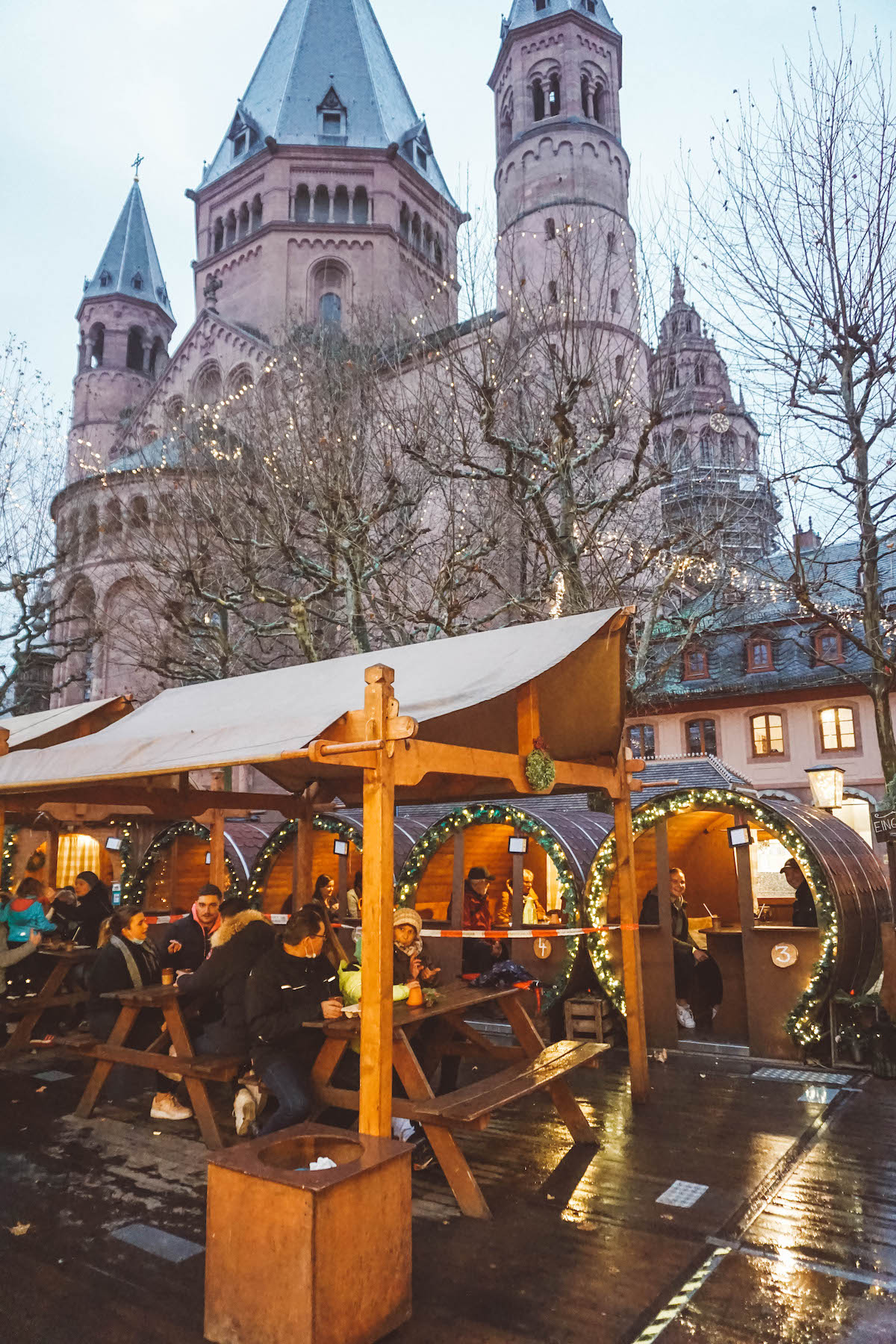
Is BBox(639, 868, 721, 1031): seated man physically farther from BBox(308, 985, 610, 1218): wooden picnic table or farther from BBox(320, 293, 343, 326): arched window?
BBox(320, 293, 343, 326): arched window

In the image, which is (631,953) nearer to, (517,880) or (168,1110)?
(517,880)

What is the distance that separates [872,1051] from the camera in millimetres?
8438

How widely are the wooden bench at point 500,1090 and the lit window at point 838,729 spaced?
2419 centimetres

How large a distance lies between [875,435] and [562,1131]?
1106 centimetres

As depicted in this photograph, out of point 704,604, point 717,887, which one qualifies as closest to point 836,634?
point 704,604

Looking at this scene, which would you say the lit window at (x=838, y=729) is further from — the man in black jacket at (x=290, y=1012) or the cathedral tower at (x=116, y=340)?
the cathedral tower at (x=116, y=340)

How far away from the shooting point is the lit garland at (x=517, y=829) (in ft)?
32.1

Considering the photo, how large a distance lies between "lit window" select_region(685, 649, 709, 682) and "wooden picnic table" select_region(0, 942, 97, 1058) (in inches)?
975

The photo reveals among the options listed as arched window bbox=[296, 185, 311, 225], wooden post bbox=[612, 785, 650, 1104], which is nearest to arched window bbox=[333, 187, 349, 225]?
arched window bbox=[296, 185, 311, 225]

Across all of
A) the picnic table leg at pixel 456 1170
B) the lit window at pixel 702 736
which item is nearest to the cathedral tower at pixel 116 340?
the lit window at pixel 702 736

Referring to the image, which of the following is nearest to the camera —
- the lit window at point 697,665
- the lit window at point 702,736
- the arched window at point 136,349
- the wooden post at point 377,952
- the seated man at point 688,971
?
the wooden post at point 377,952

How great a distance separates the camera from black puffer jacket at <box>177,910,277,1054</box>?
242 inches

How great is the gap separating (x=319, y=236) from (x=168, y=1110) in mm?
43379

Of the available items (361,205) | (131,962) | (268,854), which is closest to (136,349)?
(361,205)
